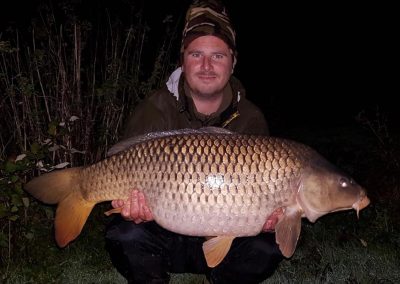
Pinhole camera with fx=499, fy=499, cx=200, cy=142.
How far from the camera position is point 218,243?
198cm

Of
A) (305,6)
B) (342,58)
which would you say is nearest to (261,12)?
(305,6)

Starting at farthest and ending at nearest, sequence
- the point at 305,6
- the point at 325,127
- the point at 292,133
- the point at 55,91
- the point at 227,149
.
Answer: the point at 305,6, the point at 325,127, the point at 292,133, the point at 55,91, the point at 227,149

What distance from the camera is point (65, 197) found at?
6.70 ft

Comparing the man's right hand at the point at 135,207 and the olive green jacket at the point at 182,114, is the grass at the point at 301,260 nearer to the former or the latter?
the man's right hand at the point at 135,207

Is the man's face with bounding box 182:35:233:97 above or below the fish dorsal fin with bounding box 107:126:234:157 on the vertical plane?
above

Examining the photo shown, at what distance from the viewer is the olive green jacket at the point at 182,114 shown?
2434mm

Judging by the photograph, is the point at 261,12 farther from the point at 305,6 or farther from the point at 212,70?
the point at 212,70

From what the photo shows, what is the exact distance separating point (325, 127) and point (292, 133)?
815mm

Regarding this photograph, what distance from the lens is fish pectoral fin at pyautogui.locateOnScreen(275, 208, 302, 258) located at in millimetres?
1926

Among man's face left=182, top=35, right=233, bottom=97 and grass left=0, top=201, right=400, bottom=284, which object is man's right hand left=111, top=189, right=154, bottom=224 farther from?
man's face left=182, top=35, right=233, bottom=97

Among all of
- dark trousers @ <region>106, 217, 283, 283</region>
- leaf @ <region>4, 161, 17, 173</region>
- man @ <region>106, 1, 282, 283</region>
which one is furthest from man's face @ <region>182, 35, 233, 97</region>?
leaf @ <region>4, 161, 17, 173</region>

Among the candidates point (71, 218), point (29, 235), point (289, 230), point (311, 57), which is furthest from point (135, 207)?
point (311, 57)

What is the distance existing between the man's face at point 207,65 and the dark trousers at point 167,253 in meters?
0.71

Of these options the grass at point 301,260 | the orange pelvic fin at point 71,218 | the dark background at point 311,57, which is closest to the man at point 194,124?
the orange pelvic fin at point 71,218
